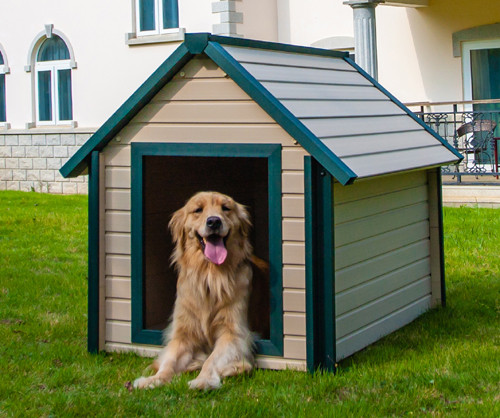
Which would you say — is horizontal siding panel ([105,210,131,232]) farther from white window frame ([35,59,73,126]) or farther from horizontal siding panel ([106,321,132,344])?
white window frame ([35,59,73,126])

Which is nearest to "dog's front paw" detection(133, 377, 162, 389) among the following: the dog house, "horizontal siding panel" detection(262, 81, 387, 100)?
the dog house

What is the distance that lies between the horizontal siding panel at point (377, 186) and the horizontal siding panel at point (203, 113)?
606mm

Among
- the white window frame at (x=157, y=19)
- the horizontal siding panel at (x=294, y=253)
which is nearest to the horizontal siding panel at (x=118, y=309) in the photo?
the horizontal siding panel at (x=294, y=253)

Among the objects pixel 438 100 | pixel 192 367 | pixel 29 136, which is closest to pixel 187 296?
pixel 192 367

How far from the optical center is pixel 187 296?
5.44 m

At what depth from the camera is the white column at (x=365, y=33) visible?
14.5m

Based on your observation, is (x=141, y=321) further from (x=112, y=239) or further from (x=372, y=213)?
(x=372, y=213)

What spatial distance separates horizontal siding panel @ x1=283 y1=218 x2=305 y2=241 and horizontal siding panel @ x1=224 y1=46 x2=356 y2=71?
99 cm

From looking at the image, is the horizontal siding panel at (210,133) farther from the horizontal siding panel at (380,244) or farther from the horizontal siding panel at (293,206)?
the horizontal siding panel at (380,244)

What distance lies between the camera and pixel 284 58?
19.5 ft

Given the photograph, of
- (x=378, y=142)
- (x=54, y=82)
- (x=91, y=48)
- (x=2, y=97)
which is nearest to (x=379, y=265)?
(x=378, y=142)

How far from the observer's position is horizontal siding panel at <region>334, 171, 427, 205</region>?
212 inches

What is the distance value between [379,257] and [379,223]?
0.22 metres

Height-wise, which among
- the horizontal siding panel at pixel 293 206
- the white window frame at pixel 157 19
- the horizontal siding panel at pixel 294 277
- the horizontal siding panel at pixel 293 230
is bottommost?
the horizontal siding panel at pixel 294 277
